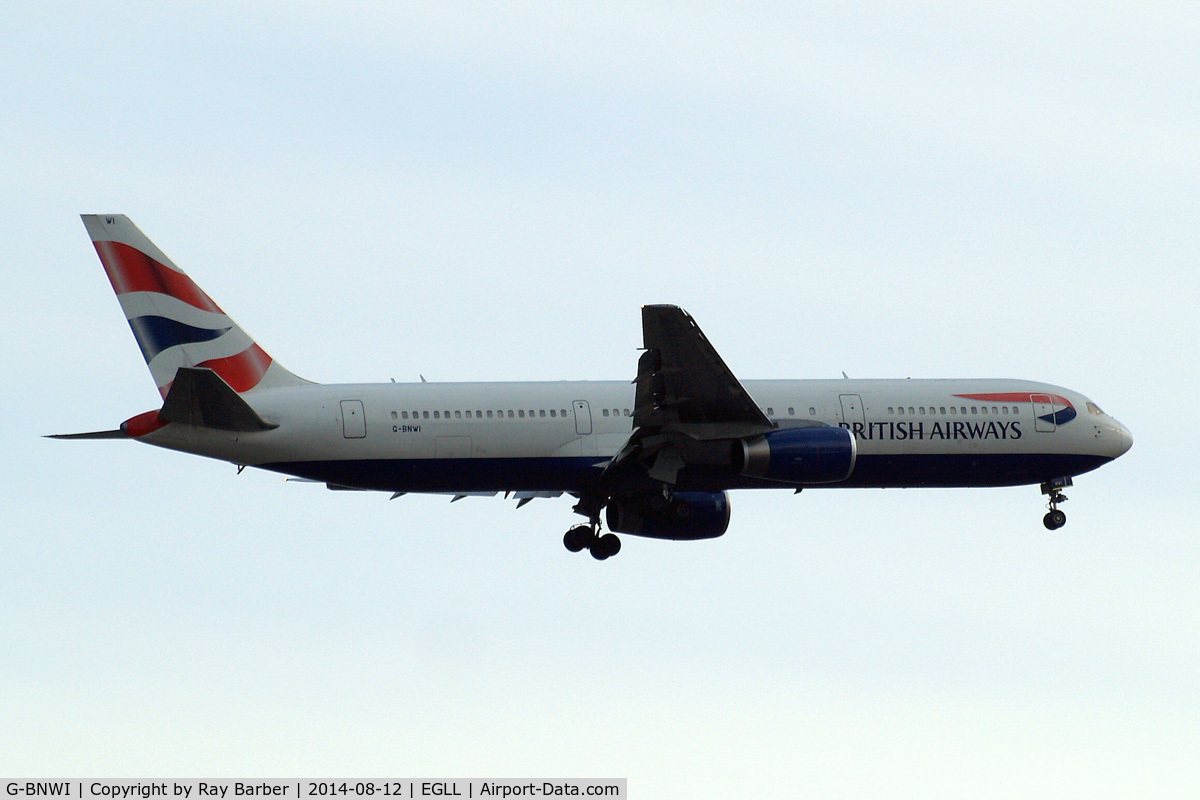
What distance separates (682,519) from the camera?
142ft

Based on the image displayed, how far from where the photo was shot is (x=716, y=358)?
35.6 metres

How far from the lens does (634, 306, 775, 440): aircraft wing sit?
34750 mm

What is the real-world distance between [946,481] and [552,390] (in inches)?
416

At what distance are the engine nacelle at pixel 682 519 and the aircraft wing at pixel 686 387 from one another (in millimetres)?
4559

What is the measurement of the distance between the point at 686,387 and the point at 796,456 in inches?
116

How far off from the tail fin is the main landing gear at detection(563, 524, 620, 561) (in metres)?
9.39

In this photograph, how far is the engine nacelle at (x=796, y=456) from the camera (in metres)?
36.7

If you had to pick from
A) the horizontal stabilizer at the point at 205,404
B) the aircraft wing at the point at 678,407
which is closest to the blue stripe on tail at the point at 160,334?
the horizontal stabilizer at the point at 205,404

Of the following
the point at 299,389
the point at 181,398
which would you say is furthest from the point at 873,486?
the point at 181,398

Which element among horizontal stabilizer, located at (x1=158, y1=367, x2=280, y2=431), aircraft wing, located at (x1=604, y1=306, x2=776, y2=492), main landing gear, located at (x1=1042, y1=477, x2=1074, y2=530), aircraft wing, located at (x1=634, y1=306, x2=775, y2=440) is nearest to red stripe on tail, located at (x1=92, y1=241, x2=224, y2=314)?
horizontal stabilizer, located at (x1=158, y1=367, x2=280, y2=431)

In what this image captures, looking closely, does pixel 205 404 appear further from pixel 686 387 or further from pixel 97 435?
pixel 686 387

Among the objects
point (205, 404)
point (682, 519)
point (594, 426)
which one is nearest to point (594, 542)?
point (682, 519)

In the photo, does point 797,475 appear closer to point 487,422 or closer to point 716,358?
point 716,358

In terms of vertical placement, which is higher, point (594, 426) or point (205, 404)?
point (594, 426)
